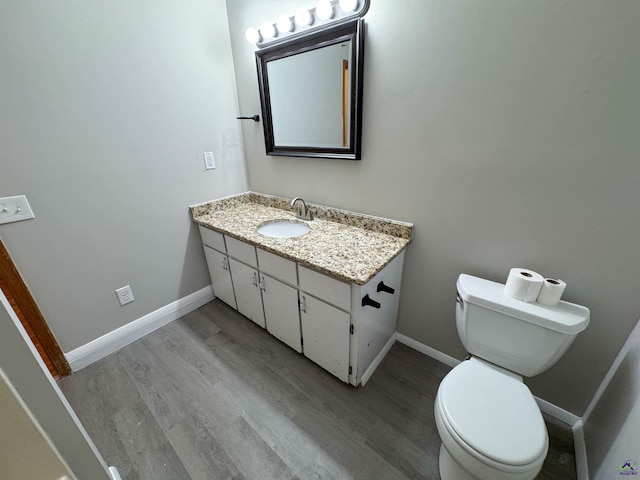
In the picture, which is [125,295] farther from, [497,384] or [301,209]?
[497,384]

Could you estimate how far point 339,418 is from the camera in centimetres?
131

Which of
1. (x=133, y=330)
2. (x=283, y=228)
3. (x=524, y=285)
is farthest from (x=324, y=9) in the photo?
(x=133, y=330)

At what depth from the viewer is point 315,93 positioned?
1.55 m

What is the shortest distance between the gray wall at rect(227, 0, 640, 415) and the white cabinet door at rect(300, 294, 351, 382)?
1.79 feet

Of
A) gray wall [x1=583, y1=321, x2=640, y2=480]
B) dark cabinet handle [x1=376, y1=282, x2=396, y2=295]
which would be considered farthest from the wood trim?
gray wall [x1=583, y1=321, x2=640, y2=480]

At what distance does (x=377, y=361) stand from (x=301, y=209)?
→ 1075 millimetres

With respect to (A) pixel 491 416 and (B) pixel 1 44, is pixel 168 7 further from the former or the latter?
(A) pixel 491 416

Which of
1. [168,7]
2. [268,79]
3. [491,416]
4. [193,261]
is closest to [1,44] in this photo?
[168,7]

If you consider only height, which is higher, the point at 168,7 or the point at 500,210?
the point at 168,7

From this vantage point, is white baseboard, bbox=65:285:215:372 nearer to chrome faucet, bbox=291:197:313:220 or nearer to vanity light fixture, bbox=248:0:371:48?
chrome faucet, bbox=291:197:313:220

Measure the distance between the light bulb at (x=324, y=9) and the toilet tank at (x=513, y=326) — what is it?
4.76 feet

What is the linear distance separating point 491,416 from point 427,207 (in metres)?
0.90

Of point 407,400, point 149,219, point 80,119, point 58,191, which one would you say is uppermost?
point 80,119

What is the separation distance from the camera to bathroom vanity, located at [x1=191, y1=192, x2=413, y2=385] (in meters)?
1.24
